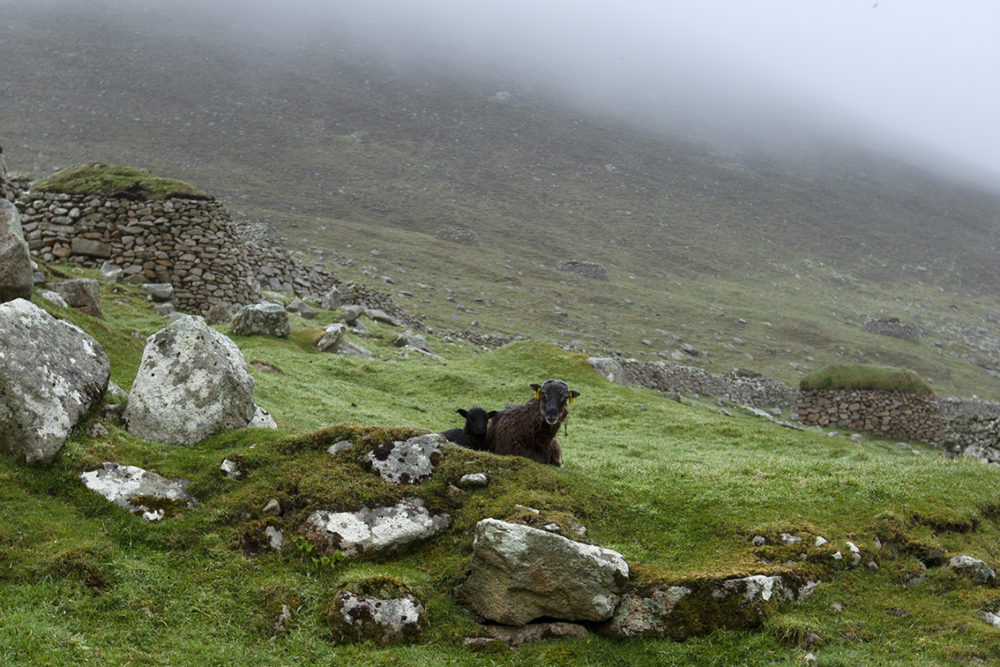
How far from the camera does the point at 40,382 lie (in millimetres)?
8914

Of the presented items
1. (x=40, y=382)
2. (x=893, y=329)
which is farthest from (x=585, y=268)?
(x=40, y=382)

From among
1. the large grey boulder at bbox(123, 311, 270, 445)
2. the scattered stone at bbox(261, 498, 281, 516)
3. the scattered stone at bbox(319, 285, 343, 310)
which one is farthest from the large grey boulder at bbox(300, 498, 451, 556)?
the scattered stone at bbox(319, 285, 343, 310)

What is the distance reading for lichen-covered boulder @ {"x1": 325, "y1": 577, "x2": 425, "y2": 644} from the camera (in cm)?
737

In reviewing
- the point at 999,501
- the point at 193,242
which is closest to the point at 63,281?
the point at 193,242

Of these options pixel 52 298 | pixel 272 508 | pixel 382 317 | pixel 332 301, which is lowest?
pixel 382 317

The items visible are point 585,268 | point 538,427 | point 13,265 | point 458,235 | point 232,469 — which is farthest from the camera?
point 458,235

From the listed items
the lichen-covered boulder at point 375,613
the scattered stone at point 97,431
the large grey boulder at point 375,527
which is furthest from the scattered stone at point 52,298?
the lichen-covered boulder at point 375,613

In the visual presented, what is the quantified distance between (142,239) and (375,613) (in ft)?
83.6

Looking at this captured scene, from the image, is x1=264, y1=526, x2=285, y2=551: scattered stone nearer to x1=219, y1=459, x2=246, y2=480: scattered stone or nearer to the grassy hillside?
the grassy hillside

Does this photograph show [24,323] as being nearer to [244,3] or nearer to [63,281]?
[63,281]

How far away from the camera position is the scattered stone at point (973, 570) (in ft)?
27.6

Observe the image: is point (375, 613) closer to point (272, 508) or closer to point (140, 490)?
point (272, 508)

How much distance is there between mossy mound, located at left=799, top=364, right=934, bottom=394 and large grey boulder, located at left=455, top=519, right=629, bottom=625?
3208cm

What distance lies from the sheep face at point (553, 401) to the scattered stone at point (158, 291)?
19883mm
